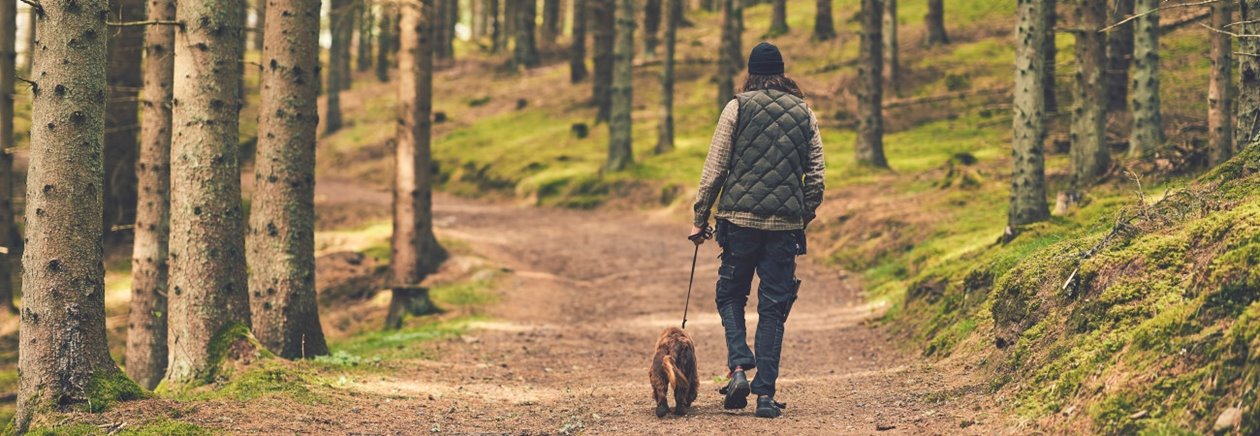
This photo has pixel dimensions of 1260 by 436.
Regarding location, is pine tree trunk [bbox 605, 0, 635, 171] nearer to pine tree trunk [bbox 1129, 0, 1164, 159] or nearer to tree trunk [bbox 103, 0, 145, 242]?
tree trunk [bbox 103, 0, 145, 242]

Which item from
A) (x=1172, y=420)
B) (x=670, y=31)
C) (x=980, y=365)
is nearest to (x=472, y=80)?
(x=670, y=31)

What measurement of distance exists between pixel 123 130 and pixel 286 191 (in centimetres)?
1108

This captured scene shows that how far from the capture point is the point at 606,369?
11.5m

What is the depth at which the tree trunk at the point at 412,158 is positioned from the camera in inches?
634

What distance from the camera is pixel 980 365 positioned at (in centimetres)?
845

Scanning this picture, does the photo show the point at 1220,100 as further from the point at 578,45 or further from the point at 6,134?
the point at 578,45

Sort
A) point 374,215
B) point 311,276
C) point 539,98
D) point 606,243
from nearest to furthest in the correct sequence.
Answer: point 311,276 → point 606,243 → point 374,215 → point 539,98

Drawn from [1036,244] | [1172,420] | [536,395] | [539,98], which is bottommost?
[536,395]

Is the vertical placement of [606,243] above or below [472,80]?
below

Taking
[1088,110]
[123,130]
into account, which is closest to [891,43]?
[1088,110]

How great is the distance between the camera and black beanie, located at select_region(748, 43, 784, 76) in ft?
24.5

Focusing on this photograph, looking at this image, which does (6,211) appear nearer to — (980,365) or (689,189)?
(689,189)

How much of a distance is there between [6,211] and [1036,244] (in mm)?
16379

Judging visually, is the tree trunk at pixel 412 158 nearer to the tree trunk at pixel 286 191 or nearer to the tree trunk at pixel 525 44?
the tree trunk at pixel 286 191
